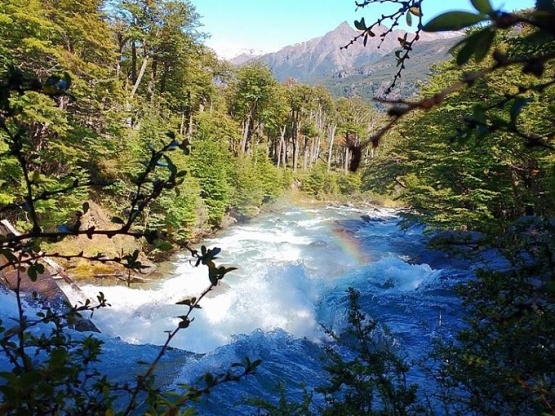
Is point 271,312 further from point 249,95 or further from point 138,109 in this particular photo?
point 249,95

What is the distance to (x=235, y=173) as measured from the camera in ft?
81.5

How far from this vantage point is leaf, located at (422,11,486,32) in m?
0.41

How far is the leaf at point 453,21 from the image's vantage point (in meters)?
0.41

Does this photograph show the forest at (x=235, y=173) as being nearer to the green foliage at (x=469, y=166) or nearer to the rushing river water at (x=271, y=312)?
the green foliage at (x=469, y=166)

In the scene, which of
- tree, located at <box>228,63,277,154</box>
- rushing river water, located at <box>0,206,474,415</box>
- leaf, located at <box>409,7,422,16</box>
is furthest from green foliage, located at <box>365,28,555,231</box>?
tree, located at <box>228,63,277,154</box>

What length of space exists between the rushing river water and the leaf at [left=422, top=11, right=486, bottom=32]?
2.97 m

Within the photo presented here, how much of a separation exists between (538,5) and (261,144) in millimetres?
41654

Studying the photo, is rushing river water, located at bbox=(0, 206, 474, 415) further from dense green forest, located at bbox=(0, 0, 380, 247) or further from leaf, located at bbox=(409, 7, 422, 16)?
dense green forest, located at bbox=(0, 0, 380, 247)

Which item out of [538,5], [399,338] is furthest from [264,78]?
[538,5]

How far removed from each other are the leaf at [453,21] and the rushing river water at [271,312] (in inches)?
117

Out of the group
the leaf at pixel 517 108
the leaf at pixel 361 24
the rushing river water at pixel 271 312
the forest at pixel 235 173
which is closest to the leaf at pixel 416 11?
the forest at pixel 235 173

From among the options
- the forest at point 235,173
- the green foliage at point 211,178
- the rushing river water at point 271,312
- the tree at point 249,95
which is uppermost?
the tree at point 249,95

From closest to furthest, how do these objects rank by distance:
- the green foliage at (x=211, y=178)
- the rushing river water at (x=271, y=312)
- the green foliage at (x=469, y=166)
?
1. the rushing river water at (x=271, y=312)
2. the green foliage at (x=469, y=166)
3. the green foliage at (x=211, y=178)

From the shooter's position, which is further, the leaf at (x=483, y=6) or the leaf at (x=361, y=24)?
the leaf at (x=361, y=24)
